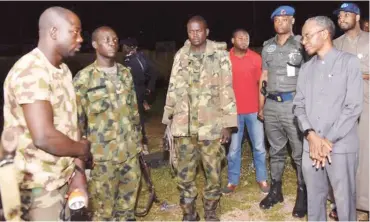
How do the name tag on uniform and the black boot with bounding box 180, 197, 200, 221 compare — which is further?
the name tag on uniform

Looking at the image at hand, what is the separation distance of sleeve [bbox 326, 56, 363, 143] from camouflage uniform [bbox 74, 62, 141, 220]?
1994mm

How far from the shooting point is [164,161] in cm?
721

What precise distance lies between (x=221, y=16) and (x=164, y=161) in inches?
593

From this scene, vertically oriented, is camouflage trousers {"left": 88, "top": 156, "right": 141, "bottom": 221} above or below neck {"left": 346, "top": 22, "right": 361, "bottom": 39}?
below

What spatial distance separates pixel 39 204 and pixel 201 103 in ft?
7.04

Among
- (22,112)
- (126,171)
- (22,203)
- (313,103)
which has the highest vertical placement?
(22,112)

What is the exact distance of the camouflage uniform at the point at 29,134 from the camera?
2.68m

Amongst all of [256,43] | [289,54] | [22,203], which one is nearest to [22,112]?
[22,203]


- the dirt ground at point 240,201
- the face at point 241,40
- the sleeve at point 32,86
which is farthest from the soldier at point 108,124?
the face at point 241,40

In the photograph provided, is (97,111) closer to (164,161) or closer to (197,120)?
(197,120)

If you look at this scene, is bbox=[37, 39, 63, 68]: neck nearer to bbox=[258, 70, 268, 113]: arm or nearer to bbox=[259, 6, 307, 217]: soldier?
bbox=[259, 6, 307, 217]: soldier

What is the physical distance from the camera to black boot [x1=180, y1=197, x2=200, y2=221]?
15.5ft

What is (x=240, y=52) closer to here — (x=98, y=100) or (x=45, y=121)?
(x=98, y=100)

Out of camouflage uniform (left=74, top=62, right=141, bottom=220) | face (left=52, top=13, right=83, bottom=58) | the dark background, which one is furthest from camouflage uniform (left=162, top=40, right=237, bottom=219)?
the dark background
